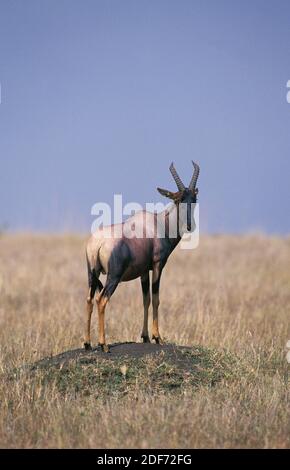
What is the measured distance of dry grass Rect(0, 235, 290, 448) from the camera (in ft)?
26.8

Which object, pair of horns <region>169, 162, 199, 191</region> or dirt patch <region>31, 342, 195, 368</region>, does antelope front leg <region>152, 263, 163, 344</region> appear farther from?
pair of horns <region>169, 162, 199, 191</region>

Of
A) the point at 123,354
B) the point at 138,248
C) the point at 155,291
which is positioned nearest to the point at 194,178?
the point at 138,248

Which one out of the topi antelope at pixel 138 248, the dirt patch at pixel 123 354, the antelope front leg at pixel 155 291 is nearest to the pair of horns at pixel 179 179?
the topi antelope at pixel 138 248

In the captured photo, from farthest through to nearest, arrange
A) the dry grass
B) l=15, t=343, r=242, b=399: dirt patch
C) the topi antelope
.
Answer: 1. the topi antelope
2. l=15, t=343, r=242, b=399: dirt patch
3. the dry grass

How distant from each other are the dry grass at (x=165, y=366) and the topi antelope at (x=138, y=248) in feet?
3.18

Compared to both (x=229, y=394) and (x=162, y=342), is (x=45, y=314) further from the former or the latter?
(x=229, y=394)

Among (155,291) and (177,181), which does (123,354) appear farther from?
(177,181)

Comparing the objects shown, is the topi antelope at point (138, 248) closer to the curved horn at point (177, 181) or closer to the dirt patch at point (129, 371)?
the curved horn at point (177, 181)

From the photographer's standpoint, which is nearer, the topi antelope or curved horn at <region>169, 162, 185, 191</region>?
the topi antelope

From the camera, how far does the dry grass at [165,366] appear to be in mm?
8172

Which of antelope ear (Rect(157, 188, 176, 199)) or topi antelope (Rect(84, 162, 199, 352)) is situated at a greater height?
antelope ear (Rect(157, 188, 176, 199))

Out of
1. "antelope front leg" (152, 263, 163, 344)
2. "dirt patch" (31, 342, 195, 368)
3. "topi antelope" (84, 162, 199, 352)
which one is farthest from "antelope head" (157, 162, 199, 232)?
"dirt patch" (31, 342, 195, 368)

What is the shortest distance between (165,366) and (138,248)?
1.51 metres

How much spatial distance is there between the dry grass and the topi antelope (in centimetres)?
97
